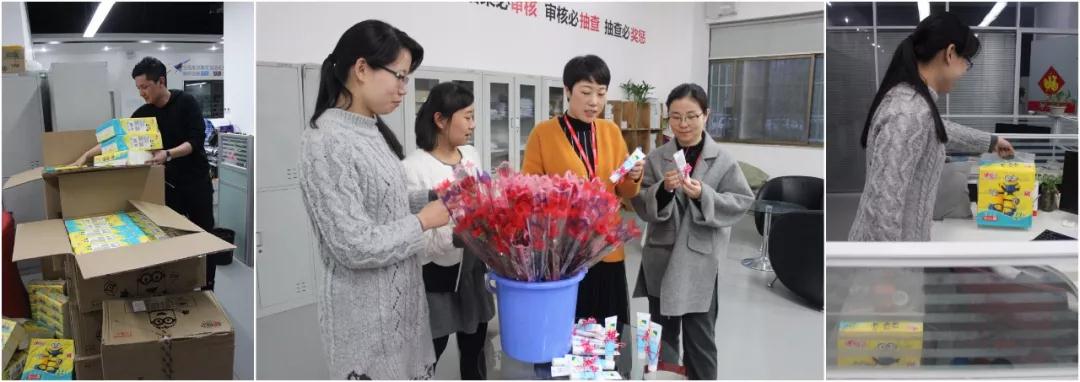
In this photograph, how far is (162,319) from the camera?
1.86 m

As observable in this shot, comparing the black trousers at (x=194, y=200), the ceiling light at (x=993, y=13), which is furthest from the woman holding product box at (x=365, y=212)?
the ceiling light at (x=993, y=13)

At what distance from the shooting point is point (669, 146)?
6.26ft

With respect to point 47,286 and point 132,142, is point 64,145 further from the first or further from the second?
point 47,286

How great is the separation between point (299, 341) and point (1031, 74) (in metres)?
4.51

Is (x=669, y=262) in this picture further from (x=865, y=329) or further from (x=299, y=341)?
(x=299, y=341)

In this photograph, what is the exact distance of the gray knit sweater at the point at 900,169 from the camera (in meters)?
1.57

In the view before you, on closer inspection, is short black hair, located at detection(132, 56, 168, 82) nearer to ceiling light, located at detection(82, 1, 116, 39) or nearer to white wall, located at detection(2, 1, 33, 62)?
ceiling light, located at detection(82, 1, 116, 39)

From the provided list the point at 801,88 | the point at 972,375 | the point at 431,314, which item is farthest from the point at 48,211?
the point at 801,88

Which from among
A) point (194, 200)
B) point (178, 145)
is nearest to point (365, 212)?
point (178, 145)

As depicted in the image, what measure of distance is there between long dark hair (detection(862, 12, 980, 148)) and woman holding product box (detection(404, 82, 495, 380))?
117 cm

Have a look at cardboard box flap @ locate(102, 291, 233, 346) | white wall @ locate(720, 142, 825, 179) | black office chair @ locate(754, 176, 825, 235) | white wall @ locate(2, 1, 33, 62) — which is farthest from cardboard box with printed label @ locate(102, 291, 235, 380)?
black office chair @ locate(754, 176, 825, 235)

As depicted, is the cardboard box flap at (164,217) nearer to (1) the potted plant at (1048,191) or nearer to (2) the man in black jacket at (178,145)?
(2) the man in black jacket at (178,145)

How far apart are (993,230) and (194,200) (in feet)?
11.2

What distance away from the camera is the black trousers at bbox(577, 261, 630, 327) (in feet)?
6.45
